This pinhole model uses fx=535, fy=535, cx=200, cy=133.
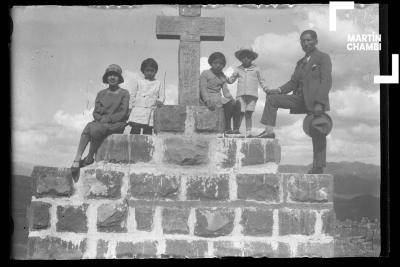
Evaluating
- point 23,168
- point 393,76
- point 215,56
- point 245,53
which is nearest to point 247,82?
point 245,53

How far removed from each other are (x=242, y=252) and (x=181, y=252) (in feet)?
1.70

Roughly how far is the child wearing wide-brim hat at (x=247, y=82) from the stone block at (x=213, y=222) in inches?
27.3

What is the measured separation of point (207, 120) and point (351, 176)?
1.32 metres

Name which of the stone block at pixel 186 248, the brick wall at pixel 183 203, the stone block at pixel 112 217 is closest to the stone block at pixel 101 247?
the brick wall at pixel 183 203

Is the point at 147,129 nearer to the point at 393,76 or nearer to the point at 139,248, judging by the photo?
the point at 139,248

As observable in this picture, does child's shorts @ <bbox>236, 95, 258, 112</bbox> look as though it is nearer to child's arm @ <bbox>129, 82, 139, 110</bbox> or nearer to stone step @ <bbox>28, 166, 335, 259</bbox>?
stone step @ <bbox>28, 166, 335, 259</bbox>

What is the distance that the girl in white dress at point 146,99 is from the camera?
15.1 ft

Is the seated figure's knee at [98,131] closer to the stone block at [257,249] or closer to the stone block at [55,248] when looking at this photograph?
the stone block at [55,248]

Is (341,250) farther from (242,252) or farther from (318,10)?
(318,10)

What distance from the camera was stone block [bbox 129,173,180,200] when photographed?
4.52 meters

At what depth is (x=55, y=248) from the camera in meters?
4.56

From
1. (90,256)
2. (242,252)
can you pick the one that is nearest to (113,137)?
(90,256)

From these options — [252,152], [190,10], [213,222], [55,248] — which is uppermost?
[190,10]

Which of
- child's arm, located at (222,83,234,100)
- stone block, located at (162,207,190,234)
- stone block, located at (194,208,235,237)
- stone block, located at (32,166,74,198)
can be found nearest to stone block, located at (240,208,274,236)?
stone block, located at (194,208,235,237)
